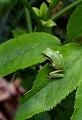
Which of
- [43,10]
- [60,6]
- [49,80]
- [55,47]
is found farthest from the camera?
[60,6]

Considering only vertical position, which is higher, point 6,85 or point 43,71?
point 6,85

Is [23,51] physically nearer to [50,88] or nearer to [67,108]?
[50,88]

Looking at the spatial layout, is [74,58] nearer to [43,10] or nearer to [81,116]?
[81,116]

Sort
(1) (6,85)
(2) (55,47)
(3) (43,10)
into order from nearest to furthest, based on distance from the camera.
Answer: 1. (1) (6,85)
2. (2) (55,47)
3. (3) (43,10)

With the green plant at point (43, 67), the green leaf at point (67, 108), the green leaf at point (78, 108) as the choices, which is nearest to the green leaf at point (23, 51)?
the green plant at point (43, 67)

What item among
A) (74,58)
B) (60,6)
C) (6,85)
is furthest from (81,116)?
(60,6)

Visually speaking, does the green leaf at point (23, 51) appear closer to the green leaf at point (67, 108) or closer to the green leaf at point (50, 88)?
the green leaf at point (50, 88)
